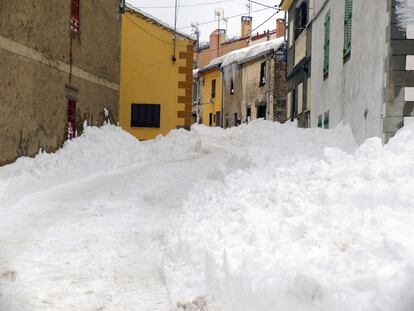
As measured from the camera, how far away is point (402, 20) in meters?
7.27

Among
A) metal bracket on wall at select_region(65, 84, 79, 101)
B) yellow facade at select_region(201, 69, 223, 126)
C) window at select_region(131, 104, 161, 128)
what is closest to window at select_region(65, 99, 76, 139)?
metal bracket on wall at select_region(65, 84, 79, 101)

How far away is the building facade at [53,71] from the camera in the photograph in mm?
9734

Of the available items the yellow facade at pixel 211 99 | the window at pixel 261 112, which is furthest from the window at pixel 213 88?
the window at pixel 261 112

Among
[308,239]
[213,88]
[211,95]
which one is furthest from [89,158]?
[211,95]

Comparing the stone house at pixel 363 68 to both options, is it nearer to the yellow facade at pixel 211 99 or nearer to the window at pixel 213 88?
the yellow facade at pixel 211 99

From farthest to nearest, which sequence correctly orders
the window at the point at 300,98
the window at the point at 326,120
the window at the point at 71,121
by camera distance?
the window at the point at 300,98
the window at the point at 71,121
the window at the point at 326,120

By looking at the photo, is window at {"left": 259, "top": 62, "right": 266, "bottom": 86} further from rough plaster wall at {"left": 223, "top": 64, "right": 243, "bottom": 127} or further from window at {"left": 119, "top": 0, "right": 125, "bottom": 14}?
window at {"left": 119, "top": 0, "right": 125, "bottom": 14}

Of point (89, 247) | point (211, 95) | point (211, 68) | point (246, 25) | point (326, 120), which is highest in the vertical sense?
point (246, 25)

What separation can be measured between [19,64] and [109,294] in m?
7.10

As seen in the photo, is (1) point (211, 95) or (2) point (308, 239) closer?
(2) point (308, 239)

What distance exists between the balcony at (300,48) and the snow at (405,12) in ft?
30.9

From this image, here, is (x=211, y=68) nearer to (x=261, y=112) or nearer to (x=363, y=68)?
(x=261, y=112)

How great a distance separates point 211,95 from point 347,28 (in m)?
29.8

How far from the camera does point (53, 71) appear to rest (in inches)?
463
